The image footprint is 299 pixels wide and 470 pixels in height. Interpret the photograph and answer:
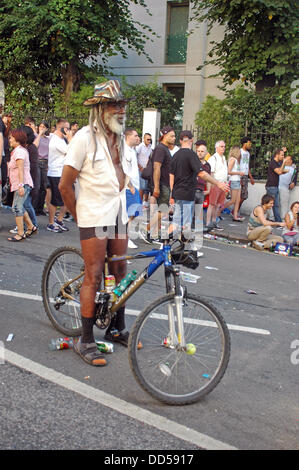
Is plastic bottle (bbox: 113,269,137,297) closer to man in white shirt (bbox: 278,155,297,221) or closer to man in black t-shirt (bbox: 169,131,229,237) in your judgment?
man in black t-shirt (bbox: 169,131,229,237)

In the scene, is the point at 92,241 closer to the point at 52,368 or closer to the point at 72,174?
the point at 72,174

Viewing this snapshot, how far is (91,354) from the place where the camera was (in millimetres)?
4059

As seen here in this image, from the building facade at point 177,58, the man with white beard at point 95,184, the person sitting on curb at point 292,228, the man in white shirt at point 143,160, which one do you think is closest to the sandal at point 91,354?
the man with white beard at point 95,184

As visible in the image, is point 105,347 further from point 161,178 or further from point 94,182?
point 161,178

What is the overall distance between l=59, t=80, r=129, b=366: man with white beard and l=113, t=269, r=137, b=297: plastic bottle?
0.16 metres

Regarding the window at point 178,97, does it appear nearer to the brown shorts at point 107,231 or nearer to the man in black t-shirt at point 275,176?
the man in black t-shirt at point 275,176

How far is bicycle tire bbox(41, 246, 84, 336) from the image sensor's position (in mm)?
4488

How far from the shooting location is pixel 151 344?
3.66m

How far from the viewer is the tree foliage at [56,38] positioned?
18984 millimetres

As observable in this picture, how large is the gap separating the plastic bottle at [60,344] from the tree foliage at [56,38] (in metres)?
16.3

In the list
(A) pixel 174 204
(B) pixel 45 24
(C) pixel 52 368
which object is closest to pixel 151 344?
(C) pixel 52 368

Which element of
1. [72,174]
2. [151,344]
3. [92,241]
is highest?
[72,174]
